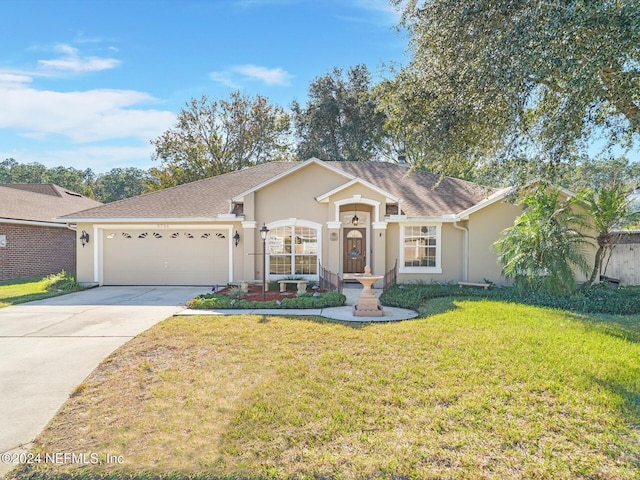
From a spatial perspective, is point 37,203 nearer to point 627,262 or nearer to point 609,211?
point 609,211

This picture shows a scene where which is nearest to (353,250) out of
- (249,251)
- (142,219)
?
(249,251)

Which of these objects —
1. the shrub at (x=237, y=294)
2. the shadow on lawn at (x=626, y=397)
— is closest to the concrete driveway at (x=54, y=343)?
the shrub at (x=237, y=294)

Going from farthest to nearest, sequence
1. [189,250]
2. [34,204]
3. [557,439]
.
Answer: [34,204] → [189,250] → [557,439]

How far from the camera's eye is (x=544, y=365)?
5418 millimetres

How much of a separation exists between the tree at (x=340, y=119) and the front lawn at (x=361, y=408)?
21870 mm

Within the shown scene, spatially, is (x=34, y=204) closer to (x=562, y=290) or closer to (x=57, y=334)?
(x=57, y=334)

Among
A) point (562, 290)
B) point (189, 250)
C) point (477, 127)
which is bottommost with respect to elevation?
point (562, 290)

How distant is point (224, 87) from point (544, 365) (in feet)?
103

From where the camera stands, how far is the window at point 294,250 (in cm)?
1403

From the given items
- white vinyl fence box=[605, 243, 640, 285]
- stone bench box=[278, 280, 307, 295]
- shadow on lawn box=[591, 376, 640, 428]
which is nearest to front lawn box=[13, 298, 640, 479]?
shadow on lawn box=[591, 376, 640, 428]

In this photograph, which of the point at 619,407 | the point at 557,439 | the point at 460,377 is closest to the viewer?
the point at 557,439

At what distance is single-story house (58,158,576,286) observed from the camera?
531 inches

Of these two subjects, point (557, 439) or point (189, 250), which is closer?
point (557, 439)

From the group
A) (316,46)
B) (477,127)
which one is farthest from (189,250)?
(477,127)
